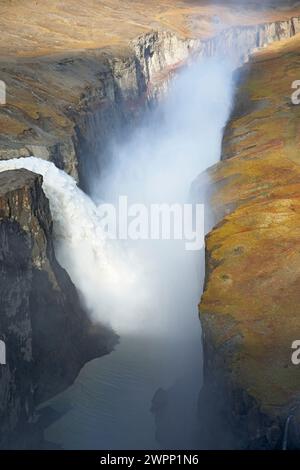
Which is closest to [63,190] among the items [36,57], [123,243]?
[123,243]

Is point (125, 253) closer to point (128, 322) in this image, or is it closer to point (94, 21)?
point (128, 322)

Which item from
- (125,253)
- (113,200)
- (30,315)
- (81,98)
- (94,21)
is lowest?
(30,315)

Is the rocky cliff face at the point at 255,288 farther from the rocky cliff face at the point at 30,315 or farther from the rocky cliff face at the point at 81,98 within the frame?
the rocky cliff face at the point at 81,98

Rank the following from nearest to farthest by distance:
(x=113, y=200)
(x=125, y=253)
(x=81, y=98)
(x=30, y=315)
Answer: (x=30, y=315) < (x=125, y=253) < (x=81, y=98) < (x=113, y=200)

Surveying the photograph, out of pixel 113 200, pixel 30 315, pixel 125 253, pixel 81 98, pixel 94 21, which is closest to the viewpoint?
pixel 30 315

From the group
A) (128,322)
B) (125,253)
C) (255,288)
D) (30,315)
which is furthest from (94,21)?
(255,288)
